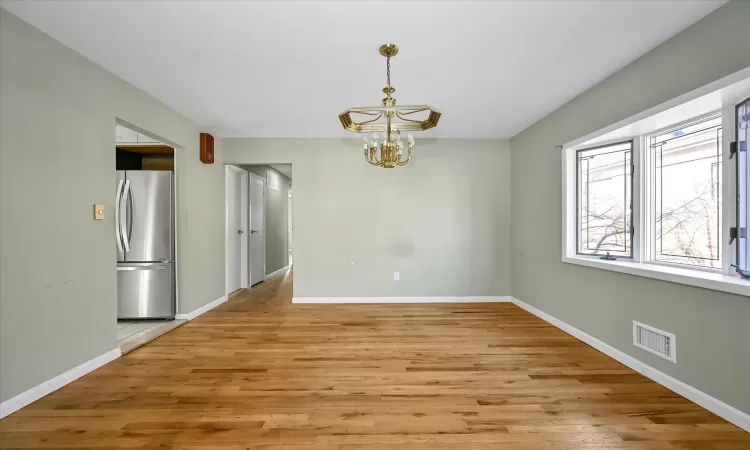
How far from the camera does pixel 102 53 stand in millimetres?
2400

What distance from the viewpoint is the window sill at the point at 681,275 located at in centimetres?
182

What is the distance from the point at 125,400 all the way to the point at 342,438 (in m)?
1.54

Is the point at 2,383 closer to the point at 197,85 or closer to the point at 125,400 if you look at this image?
the point at 125,400

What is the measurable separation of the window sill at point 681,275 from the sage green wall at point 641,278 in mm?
58

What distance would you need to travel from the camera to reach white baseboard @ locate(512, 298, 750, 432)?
1.82 m

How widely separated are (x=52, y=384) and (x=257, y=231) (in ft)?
13.1

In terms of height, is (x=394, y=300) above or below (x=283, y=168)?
below

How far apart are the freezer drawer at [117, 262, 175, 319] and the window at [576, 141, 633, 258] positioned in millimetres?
4793

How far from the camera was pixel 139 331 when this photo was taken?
3422mm

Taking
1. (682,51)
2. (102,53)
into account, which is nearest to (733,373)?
(682,51)

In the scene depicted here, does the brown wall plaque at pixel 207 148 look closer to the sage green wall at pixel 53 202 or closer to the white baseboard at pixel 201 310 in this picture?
the sage green wall at pixel 53 202

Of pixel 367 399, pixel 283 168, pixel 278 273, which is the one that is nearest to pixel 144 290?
pixel 367 399

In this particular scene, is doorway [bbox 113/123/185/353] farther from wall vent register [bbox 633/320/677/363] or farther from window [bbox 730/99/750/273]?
window [bbox 730/99/750/273]

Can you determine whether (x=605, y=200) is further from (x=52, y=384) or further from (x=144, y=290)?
(x=144, y=290)
